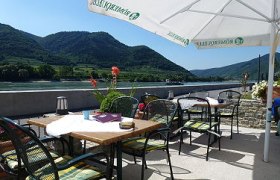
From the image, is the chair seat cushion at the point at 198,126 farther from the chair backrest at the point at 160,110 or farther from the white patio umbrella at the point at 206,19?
the white patio umbrella at the point at 206,19

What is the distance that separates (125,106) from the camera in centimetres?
374

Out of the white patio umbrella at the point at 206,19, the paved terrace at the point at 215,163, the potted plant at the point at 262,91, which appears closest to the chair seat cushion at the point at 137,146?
the paved terrace at the point at 215,163

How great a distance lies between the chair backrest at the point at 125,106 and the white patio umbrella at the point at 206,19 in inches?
41.3

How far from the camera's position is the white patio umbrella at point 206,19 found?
3090mm

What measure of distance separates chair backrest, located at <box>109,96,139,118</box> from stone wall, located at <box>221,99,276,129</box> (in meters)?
3.77

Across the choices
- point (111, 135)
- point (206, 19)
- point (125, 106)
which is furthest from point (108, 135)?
point (206, 19)

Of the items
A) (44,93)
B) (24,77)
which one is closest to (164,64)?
(24,77)

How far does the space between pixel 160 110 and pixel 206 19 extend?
2.09 m

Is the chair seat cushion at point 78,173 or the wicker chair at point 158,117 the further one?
the wicker chair at point 158,117

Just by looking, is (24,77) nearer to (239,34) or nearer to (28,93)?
(28,93)

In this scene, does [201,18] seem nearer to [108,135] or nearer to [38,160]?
[108,135]

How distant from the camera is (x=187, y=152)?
4355 millimetres

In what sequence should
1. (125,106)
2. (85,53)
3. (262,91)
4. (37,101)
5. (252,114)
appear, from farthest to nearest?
1. (85,53)
2. (37,101)
3. (252,114)
4. (262,91)
5. (125,106)

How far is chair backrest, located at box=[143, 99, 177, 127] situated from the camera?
364 cm
